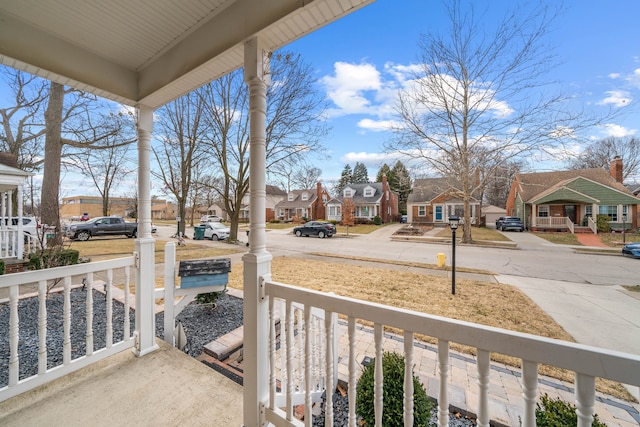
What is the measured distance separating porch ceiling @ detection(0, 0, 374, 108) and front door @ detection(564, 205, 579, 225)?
14661 millimetres

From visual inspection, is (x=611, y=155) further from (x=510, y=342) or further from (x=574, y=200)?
(x=510, y=342)

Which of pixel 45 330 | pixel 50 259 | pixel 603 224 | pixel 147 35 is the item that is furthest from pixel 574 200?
pixel 50 259

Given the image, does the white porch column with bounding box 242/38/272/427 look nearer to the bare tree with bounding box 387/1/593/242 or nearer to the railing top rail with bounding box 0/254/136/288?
the railing top rail with bounding box 0/254/136/288

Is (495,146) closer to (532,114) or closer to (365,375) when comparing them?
(532,114)

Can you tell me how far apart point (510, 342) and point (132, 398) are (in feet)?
7.53

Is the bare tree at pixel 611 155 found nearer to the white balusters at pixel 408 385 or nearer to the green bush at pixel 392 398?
the green bush at pixel 392 398

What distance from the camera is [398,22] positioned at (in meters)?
2.95

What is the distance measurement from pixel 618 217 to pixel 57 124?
603 inches

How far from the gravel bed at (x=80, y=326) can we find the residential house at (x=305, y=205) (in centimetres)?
2200

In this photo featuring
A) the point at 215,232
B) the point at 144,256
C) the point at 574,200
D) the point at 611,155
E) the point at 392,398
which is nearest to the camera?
the point at 392,398

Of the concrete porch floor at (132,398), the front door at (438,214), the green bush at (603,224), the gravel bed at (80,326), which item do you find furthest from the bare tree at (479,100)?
the front door at (438,214)

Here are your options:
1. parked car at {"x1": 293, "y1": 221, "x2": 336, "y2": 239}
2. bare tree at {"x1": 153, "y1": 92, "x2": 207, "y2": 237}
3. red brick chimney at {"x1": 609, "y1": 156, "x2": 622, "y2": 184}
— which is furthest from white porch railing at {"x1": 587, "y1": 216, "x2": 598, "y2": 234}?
bare tree at {"x1": 153, "y1": 92, "x2": 207, "y2": 237}

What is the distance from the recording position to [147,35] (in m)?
1.83

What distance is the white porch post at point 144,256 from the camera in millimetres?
2166
